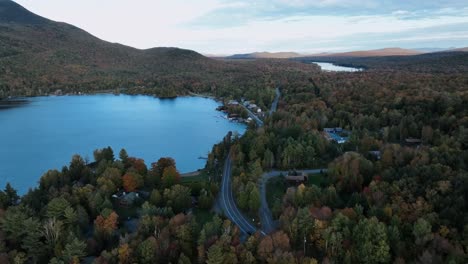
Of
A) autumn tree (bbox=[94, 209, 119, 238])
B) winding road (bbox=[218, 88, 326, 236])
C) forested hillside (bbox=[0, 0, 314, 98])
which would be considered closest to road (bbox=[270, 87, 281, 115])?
forested hillside (bbox=[0, 0, 314, 98])

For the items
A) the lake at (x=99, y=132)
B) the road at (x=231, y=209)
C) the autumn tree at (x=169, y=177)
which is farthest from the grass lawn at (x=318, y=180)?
the lake at (x=99, y=132)

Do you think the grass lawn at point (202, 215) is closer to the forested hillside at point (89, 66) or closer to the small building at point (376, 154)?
the small building at point (376, 154)

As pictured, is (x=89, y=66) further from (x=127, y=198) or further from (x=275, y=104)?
(x=127, y=198)

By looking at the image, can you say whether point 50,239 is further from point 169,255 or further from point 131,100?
point 131,100

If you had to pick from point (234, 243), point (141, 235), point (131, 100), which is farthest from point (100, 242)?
point (131, 100)

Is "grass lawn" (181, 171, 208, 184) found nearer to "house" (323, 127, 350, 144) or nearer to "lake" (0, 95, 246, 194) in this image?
"lake" (0, 95, 246, 194)

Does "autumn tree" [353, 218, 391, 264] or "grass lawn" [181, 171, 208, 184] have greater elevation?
"autumn tree" [353, 218, 391, 264]
